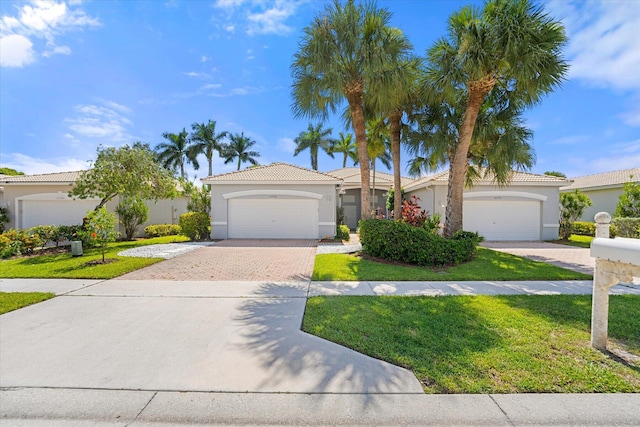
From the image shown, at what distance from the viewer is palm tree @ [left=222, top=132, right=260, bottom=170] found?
3619 centimetres

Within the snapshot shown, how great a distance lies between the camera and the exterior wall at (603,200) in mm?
18269

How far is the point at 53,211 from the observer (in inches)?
617

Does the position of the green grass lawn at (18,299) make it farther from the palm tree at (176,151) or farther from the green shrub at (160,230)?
the palm tree at (176,151)

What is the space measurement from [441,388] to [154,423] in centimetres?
269

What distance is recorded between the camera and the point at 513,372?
3.04 m

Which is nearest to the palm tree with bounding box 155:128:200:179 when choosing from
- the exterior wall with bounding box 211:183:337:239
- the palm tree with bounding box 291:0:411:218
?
the exterior wall with bounding box 211:183:337:239

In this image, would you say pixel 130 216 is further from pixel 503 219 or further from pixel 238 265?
pixel 503 219

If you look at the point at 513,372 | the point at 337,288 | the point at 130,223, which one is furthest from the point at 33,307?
the point at 130,223

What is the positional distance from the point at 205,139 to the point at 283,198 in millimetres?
24402

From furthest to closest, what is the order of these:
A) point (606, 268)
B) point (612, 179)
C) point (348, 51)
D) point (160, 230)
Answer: point (612, 179) < point (160, 230) < point (348, 51) < point (606, 268)

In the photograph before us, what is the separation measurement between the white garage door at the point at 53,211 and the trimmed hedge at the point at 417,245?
16.1 meters

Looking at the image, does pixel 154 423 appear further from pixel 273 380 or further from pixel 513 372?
pixel 513 372

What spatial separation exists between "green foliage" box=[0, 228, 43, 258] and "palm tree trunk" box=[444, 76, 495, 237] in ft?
55.4

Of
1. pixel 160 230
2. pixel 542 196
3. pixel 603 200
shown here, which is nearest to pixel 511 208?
pixel 542 196
